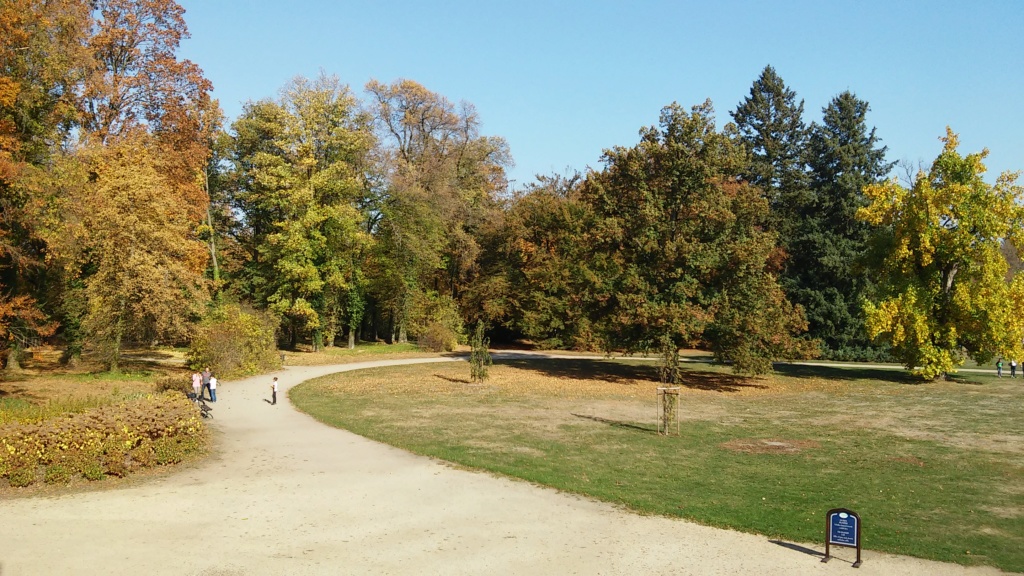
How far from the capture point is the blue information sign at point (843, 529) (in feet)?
30.4

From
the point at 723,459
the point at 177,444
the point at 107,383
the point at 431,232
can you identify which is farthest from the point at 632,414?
the point at 431,232

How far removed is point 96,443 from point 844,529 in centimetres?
1395

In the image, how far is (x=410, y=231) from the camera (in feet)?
161

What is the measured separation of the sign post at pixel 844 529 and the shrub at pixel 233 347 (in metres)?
26.2

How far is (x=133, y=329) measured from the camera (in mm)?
29891

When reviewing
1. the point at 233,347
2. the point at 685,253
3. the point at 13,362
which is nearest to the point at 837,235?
the point at 685,253

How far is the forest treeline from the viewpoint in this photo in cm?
2822

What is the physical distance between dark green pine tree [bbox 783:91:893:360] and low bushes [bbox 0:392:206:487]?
46728 mm

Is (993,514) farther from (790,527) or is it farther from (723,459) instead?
(723,459)

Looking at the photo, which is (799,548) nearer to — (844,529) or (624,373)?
(844,529)

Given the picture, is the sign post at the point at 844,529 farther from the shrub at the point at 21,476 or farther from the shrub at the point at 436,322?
the shrub at the point at 436,322

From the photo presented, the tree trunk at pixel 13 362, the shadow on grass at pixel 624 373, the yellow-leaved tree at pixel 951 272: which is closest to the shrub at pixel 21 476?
the tree trunk at pixel 13 362

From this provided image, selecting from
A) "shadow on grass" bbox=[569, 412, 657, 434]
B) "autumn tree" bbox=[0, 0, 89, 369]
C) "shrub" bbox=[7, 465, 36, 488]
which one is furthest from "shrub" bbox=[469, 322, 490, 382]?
"shrub" bbox=[7, 465, 36, 488]

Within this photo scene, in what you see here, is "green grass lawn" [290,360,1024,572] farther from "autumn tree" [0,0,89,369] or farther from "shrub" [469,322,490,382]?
"autumn tree" [0,0,89,369]
